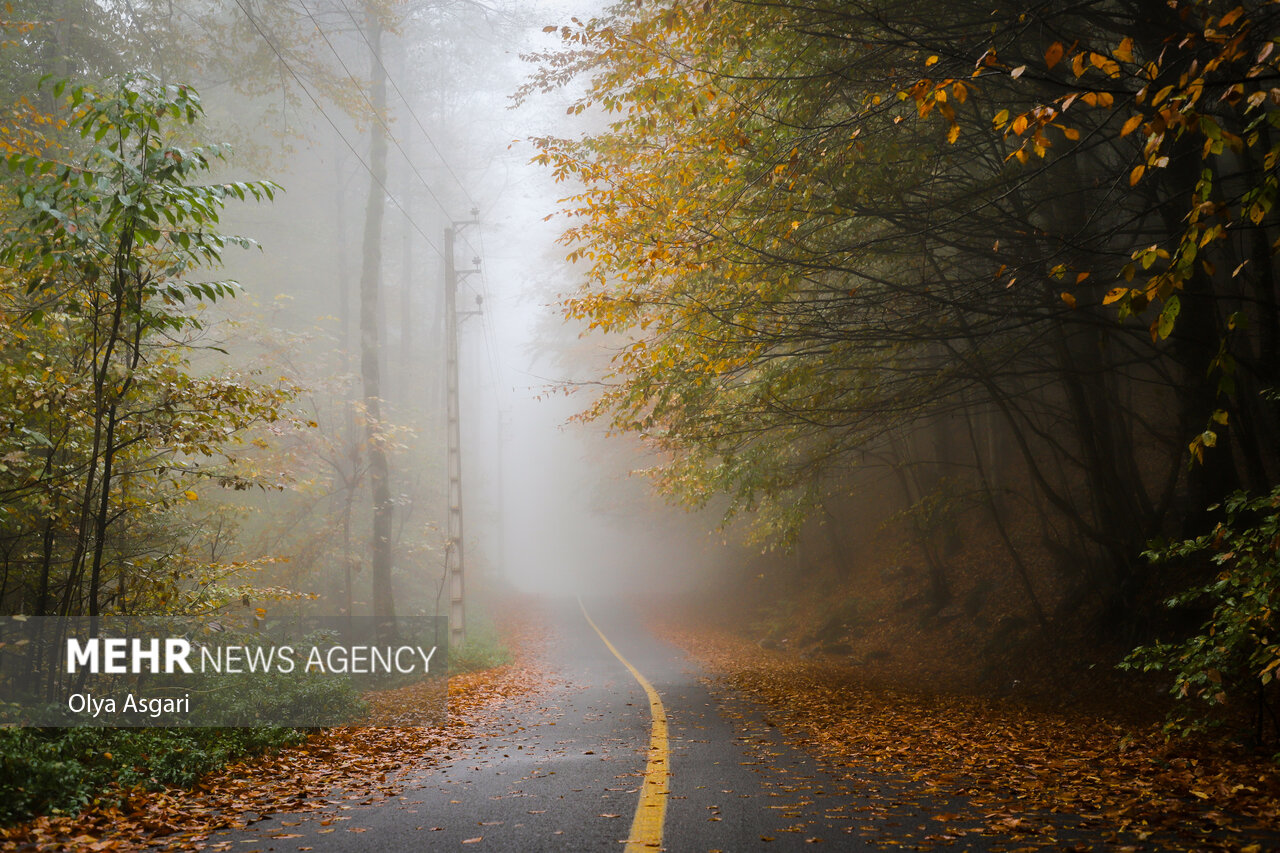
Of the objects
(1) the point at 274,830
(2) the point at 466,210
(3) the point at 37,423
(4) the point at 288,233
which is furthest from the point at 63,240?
(2) the point at 466,210

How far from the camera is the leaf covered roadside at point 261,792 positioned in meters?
4.07

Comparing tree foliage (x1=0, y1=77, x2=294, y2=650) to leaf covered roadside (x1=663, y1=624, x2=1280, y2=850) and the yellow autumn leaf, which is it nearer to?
the yellow autumn leaf

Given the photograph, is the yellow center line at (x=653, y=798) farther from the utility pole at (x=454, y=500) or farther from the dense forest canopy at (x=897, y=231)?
the utility pole at (x=454, y=500)

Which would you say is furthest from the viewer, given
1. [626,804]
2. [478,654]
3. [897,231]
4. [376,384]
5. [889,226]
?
[376,384]

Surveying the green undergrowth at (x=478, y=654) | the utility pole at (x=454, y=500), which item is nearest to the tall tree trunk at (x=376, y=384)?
the utility pole at (x=454, y=500)

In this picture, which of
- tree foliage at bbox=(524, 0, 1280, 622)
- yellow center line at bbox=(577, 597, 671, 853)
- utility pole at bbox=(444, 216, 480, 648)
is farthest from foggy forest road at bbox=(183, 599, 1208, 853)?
utility pole at bbox=(444, 216, 480, 648)

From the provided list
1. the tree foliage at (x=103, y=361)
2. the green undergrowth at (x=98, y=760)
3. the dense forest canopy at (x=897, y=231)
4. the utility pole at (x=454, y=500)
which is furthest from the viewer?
the utility pole at (x=454, y=500)

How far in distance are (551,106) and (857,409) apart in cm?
2574

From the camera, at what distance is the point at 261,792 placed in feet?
17.1

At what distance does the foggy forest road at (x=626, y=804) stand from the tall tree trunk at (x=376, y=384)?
8.96 meters

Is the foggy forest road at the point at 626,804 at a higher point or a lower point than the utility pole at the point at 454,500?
lower

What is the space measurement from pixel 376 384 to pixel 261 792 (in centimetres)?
1314

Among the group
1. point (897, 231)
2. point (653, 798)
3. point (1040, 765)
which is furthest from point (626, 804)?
point (897, 231)

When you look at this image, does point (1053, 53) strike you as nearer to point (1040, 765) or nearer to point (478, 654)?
point (1040, 765)
